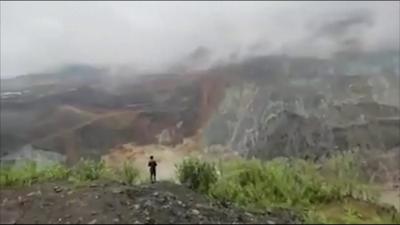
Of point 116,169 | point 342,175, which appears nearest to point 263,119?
point 342,175

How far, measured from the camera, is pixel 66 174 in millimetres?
29141

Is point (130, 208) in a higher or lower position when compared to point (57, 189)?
lower

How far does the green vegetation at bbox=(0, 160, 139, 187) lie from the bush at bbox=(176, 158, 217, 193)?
1.98m

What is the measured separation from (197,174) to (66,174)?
17.2ft

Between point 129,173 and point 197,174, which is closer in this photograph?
point 197,174

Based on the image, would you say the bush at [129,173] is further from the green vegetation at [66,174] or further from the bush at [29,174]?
the bush at [29,174]

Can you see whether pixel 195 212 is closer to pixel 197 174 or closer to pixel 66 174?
pixel 197 174

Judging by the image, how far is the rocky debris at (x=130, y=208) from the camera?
1958cm

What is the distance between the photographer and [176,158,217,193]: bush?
2745 centimetres

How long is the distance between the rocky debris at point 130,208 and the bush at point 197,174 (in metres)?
3.10

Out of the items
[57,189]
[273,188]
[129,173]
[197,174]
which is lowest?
[273,188]

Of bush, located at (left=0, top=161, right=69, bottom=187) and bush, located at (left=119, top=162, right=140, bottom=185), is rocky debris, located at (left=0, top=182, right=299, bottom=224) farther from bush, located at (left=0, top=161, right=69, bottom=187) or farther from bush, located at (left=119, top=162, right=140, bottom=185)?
bush, located at (left=119, top=162, right=140, bottom=185)

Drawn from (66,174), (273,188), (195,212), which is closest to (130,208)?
(195,212)

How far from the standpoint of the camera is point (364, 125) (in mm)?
77438
